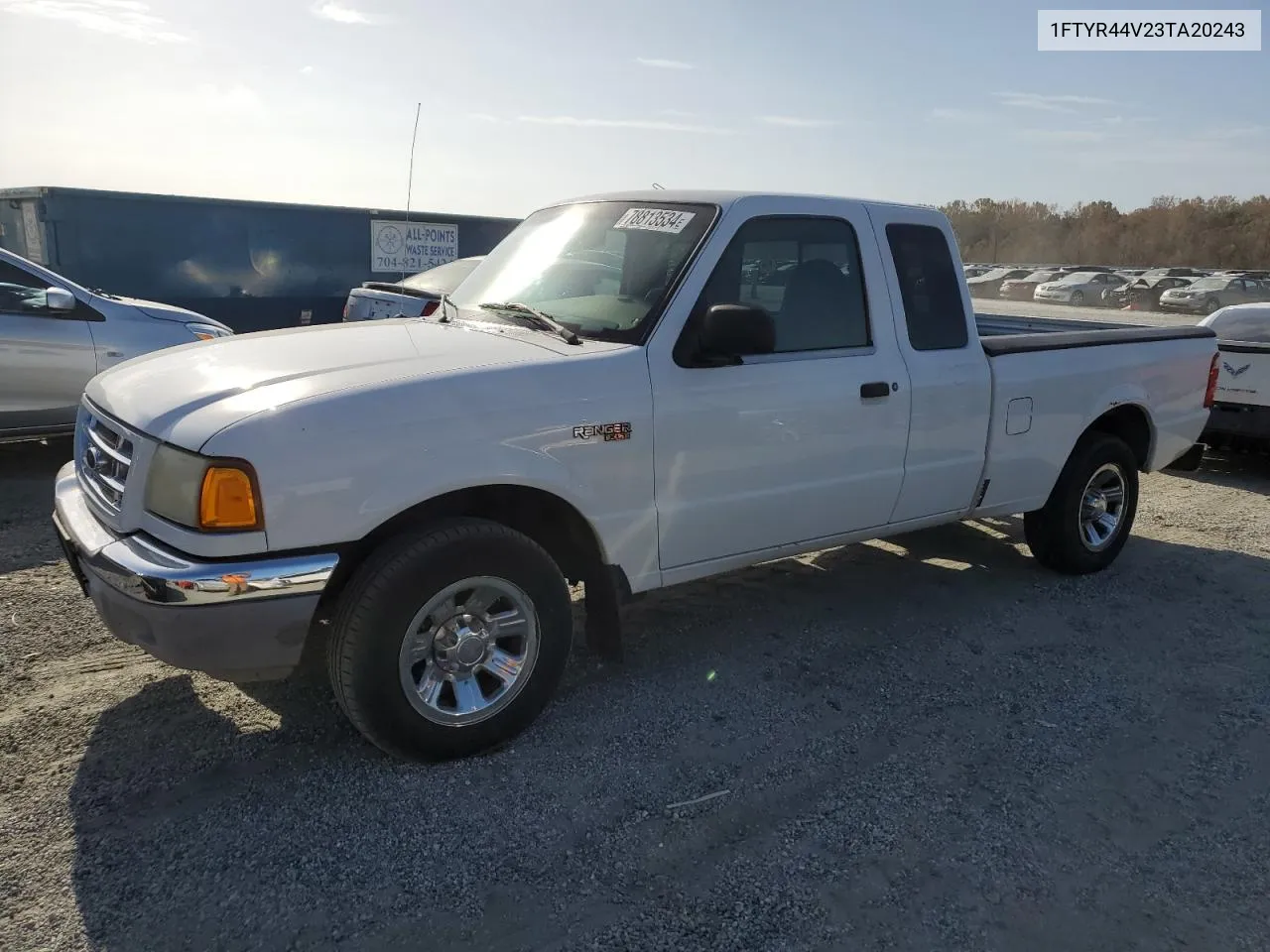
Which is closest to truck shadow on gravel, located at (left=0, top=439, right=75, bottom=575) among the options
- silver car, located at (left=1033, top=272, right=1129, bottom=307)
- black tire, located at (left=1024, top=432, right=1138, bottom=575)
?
black tire, located at (left=1024, top=432, right=1138, bottom=575)

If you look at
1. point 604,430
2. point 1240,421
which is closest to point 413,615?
point 604,430

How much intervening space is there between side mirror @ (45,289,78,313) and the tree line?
54464 millimetres

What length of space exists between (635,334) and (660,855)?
1.84m

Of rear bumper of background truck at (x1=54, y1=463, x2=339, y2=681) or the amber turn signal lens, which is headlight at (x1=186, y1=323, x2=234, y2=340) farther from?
the amber turn signal lens

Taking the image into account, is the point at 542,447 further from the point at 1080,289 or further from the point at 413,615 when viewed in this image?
the point at 1080,289

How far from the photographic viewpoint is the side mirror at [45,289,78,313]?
6762mm

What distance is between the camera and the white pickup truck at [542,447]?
298cm

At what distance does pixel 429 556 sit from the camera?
3150 millimetres

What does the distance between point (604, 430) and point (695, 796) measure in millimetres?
1285

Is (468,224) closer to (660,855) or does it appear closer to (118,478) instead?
(118,478)

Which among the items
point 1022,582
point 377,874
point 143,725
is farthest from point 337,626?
point 1022,582

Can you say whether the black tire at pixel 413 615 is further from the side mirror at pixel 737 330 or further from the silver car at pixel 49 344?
the silver car at pixel 49 344

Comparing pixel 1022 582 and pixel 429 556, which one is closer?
pixel 429 556

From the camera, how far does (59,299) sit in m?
6.77
